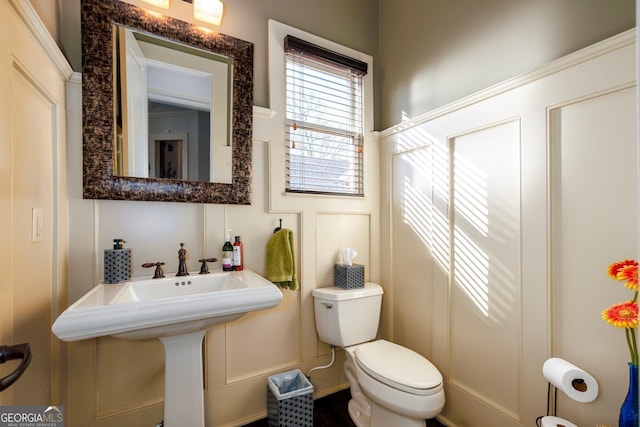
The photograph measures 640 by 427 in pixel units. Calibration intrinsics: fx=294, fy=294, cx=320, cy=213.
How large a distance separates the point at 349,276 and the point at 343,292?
0.38 ft

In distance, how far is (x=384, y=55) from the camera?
2166 millimetres

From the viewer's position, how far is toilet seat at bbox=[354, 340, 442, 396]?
1281 mm

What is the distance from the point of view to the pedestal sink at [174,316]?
92 centimetres

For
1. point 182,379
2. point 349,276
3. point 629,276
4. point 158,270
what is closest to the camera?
point 629,276

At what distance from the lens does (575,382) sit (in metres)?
1.09

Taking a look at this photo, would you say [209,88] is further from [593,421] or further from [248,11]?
[593,421]

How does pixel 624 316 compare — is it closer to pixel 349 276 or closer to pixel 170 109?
pixel 349 276

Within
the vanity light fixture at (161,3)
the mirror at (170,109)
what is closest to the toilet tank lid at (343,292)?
the mirror at (170,109)

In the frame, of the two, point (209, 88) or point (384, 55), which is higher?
point (384, 55)

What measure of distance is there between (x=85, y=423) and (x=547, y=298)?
6.98 ft

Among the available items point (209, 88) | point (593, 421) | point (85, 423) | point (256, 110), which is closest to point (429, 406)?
point (593, 421)

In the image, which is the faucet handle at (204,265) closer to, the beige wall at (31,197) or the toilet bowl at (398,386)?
the beige wall at (31,197)

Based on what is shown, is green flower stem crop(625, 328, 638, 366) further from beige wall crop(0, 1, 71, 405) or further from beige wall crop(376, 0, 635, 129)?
beige wall crop(0, 1, 71, 405)

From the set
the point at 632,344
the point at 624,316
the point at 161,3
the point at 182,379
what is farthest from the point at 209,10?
the point at 632,344
